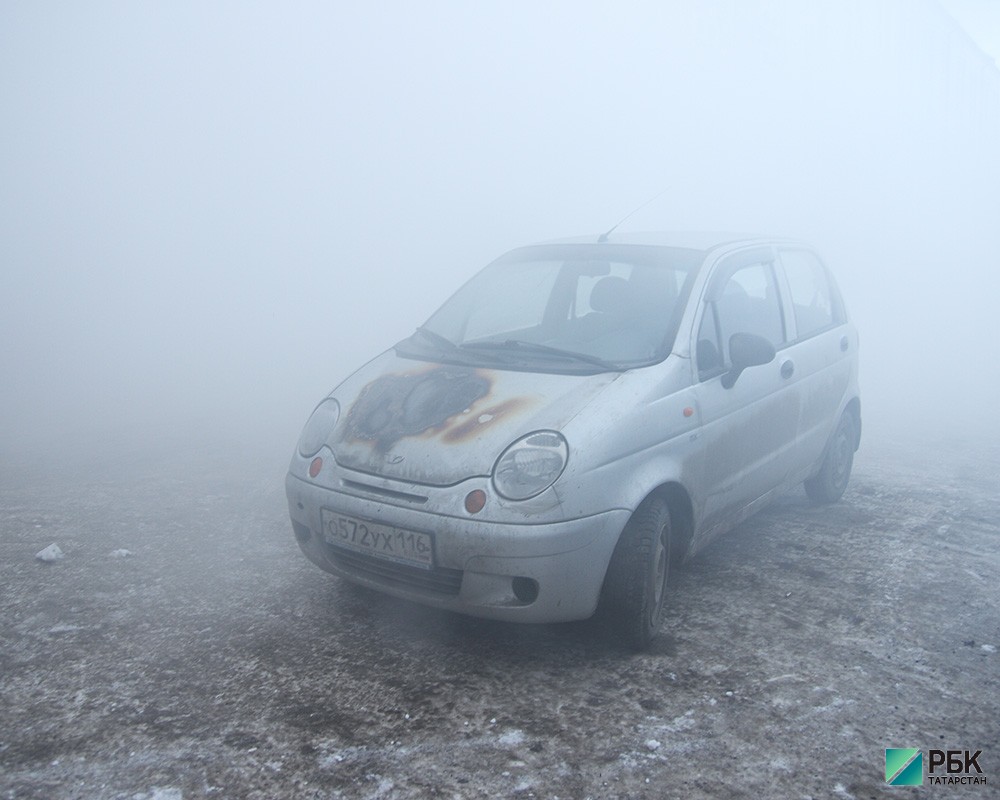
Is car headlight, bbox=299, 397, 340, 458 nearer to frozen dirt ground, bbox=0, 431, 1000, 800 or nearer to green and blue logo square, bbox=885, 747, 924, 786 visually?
frozen dirt ground, bbox=0, 431, 1000, 800

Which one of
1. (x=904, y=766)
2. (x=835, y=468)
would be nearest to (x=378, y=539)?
(x=904, y=766)

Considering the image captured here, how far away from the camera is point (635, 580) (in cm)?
372

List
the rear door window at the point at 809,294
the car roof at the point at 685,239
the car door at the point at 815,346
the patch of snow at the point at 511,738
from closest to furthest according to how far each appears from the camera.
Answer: the patch of snow at the point at 511,738 → the car roof at the point at 685,239 → the car door at the point at 815,346 → the rear door window at the point at 809,294

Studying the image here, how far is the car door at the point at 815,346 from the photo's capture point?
5.30m

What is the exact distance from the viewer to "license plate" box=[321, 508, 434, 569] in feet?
11.9

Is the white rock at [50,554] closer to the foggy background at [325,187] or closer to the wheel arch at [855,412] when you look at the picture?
the foggy background at [325,187]

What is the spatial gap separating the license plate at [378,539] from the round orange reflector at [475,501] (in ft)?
0.60

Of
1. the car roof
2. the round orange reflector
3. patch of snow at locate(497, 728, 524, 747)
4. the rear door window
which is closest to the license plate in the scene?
the round orange reflector

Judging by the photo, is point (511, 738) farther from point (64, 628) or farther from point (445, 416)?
point (64, 628)

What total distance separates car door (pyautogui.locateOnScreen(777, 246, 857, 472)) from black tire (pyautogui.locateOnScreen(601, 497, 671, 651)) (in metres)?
1.67

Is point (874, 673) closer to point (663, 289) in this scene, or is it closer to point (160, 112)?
point (663, 289)

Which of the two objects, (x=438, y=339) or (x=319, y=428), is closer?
(x=319, y=428)

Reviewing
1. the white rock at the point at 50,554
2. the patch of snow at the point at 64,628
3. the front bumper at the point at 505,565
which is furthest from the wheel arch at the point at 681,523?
the white rock at the point at 50,554

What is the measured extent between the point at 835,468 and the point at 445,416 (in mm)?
3022
